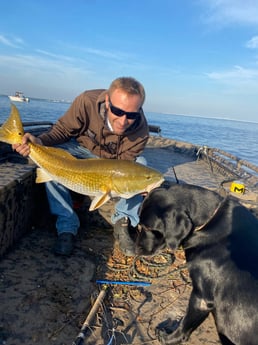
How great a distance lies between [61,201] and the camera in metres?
4.32

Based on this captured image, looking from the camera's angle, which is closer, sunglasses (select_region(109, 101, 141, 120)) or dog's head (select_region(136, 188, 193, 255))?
dog's head (select_region(136, 188, 193, 255))

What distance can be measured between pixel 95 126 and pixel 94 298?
2459mm

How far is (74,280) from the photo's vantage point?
3578 millimetres

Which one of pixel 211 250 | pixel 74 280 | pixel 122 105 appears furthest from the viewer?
pixel 122 105

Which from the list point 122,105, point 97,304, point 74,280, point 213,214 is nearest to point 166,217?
point 213,214

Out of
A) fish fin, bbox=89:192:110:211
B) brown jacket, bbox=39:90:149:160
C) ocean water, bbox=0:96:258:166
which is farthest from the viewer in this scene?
ocean water, bbox=0:96:258:166

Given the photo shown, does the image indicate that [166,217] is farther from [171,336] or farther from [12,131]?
[12,131]

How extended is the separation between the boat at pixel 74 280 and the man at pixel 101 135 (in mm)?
309

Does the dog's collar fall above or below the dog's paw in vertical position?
above

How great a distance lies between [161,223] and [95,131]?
7.09ft

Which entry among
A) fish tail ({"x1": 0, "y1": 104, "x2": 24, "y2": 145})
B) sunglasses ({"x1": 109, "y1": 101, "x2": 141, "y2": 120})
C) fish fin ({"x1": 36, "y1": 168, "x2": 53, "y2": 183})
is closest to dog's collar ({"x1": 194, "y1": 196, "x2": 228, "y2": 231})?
sunglasses ({"x1": 109, "y1": 101, "x2": 141, "y2": 120})

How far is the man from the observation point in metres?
3.85

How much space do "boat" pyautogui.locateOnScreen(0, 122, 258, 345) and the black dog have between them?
0.38 m

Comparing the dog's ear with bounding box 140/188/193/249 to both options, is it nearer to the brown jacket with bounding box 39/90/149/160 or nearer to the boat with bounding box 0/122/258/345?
the boat with bounding box 0/122/258/345
